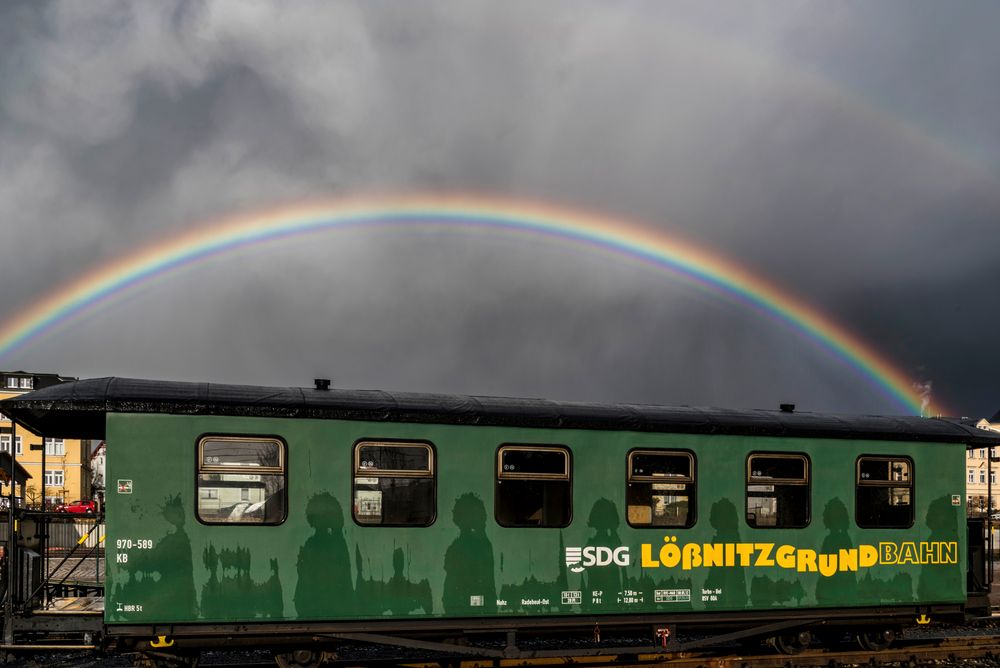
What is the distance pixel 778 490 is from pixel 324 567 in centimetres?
587

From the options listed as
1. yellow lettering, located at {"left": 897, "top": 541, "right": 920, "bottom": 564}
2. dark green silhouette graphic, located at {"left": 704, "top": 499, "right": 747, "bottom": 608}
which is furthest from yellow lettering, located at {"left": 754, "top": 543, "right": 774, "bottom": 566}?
yellow lettering, located at {"left": 897, "top": 541, "right": 920, "bottom": 564}

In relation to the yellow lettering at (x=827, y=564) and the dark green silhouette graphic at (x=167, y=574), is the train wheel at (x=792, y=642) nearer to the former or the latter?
the yellow lettering at (x=827, y=564)

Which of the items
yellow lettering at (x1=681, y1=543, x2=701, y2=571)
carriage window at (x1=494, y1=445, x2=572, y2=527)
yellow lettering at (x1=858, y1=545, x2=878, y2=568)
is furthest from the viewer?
yellow lettering at (x1=858, y1=545, x2=878, y2=568)

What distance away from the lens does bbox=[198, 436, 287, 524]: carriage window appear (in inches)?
370

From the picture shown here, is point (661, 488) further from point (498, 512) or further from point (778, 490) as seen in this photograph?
point (498, 512)

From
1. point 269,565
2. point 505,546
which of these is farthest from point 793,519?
point 269,565

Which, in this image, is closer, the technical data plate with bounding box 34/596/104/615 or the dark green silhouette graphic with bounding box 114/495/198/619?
the dark green silhouette graphic with bounding box 114/495/198/619

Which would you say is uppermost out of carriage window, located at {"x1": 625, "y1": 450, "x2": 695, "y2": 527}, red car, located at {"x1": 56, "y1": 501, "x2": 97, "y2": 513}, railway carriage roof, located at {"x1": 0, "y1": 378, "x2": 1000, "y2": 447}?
railway carriage roof, located at {"x1": 0, "y1": 378, "x2": 1000, "y2": 447}

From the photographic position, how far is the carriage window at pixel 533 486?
10336mm

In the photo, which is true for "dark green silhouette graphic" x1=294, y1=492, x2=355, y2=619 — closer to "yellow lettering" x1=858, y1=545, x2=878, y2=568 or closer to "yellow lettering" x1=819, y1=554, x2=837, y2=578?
"yellow lettering" x1=819, y1=554, x2=837, y2=578

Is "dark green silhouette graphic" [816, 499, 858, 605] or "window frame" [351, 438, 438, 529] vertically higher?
"window frame" [351, 438, 438, 529]

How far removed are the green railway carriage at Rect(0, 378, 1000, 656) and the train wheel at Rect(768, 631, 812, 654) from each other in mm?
404

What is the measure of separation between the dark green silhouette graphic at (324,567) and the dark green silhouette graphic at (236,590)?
0.84 feet

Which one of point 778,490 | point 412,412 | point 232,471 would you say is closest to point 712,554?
point 778,490
